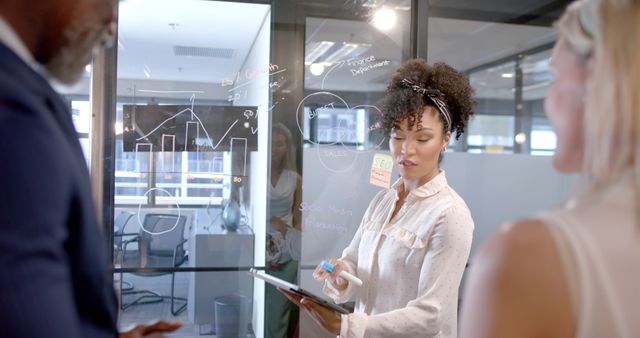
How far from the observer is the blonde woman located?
1.68 ft

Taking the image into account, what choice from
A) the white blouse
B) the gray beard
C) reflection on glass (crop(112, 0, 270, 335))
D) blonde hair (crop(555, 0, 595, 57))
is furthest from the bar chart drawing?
blonde hair (crop(555, 0, 595, 57))

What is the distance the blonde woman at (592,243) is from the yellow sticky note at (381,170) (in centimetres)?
178

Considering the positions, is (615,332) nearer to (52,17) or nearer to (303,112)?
(52,17)

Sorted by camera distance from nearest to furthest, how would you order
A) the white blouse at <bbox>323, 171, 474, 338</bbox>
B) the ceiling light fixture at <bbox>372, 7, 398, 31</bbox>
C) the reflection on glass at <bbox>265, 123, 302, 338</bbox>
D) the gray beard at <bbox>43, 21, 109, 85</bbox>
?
the gray beard at <bbox>43, 21, 109, 85</bbox> → the white blouse at <bbox>323, 171, 474, 338</bbox> → the reflection on glass at <bbox>265, 123, 302, 338</bbox> → the ceiling light fixture at <bbox>372, 7, 398, 31</bbox>

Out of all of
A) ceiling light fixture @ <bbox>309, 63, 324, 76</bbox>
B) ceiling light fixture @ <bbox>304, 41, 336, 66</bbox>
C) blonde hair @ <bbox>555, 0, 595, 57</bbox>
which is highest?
ceiling light fixture @ <bbox>304, 41, 336, 66</bbox>

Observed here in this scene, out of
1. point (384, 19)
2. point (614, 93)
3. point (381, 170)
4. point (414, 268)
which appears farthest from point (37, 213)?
point (384, 19)

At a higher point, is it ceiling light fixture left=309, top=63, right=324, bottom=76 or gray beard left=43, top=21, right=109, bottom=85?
ceiling light fixture left=309, top=63, right=324, bottom=76

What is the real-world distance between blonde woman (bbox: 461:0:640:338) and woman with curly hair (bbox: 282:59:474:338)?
0.79 meters

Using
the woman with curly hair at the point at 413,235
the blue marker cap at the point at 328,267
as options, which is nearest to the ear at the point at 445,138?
the woman with curly hair at the point at 413,235

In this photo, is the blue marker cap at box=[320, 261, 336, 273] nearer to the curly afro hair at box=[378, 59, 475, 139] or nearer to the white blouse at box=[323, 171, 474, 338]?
the white blouse at box=[323, 171, 474, 338]

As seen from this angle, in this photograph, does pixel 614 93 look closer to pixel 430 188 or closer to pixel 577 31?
A: pixel 577 31

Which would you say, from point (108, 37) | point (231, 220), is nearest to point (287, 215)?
point (231, 220)

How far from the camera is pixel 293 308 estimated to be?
7.84ft

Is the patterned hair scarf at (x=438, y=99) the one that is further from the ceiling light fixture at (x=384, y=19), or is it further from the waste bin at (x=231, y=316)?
the waste bin at (x=231, y=316)
